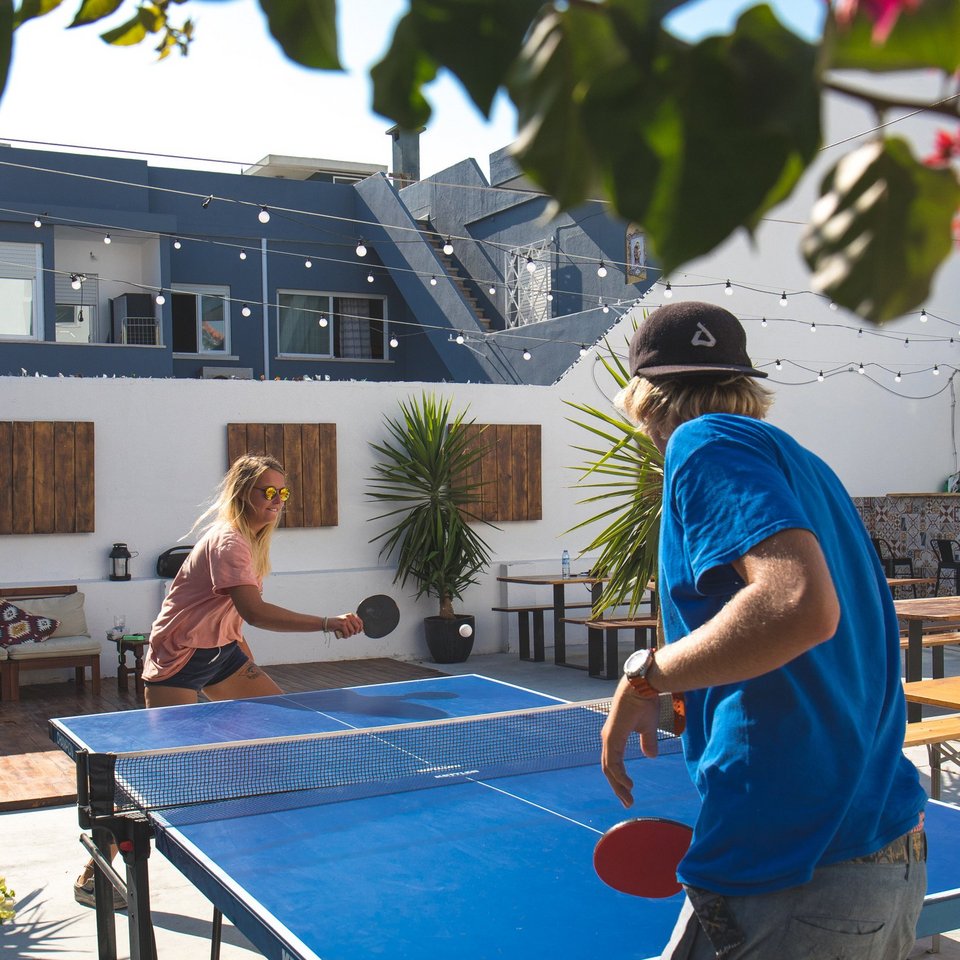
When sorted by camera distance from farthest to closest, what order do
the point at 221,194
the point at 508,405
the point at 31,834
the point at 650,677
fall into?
the point at 221,194 → the point at 508,405 → the point at 31,834 → the point at 650,677

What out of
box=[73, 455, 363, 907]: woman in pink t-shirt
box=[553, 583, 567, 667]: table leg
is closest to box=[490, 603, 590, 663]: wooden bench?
box=[553, 583, 567, 667]: table leg

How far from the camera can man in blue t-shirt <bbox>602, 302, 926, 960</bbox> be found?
5.37ft

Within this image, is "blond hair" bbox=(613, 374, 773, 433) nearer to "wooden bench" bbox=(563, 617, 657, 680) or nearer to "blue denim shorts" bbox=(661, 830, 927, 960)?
"blue denim shorts" bbox=(661, 830, 927, 960)

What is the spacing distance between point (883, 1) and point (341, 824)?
3.14 meters

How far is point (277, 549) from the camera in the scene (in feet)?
37.8

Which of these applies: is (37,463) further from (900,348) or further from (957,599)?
(900,348)

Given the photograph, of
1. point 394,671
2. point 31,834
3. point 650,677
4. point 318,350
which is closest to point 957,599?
point 394,671

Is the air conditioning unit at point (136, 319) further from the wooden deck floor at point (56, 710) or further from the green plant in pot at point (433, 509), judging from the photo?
the wooden deck floor at point (56, 710)

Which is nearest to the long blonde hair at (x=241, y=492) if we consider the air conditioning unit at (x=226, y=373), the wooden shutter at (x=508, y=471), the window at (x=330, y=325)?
the wooden shutter at (x=508, y=471)

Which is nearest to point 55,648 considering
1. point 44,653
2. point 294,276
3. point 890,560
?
point 44,653

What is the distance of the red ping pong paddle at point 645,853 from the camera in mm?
2117

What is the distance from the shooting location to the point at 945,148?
1.65 feet

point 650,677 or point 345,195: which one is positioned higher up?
point 345,195

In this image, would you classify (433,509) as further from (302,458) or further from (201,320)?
(201,320)
